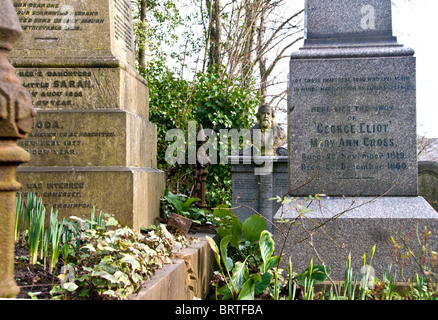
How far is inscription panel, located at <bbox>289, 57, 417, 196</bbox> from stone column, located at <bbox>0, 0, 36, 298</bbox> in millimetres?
3010

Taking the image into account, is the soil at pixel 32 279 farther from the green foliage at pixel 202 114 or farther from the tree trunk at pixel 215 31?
the tree trunk at pixel 215 31

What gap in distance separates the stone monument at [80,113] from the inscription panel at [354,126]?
5.41ft

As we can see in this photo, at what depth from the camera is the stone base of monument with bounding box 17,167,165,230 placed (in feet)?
13.6

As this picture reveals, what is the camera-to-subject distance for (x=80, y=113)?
14.0ft

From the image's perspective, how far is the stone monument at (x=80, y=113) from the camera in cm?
418

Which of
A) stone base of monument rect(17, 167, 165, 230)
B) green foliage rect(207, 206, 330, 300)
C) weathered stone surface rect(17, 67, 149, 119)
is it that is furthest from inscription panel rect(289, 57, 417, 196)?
weathered stone surface rect(17, 67, 149, 119)

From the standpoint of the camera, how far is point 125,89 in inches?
180

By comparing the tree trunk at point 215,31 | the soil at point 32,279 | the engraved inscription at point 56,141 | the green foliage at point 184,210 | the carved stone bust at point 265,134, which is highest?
the tree trunk at point 215,31

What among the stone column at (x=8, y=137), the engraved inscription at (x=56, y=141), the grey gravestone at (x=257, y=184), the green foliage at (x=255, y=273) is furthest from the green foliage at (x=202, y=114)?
the stone column at (x=8, y=137)

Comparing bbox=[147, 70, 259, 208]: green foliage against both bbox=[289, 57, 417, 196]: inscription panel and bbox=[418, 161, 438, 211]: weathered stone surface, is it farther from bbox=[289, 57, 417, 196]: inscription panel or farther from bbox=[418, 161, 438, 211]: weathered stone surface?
bbox=[289, 57, 417, 196]: inscription panel

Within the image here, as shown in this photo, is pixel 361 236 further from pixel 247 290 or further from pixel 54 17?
pixel 54 17

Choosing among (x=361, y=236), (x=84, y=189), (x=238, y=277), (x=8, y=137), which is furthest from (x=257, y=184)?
(x=8, y=137)
